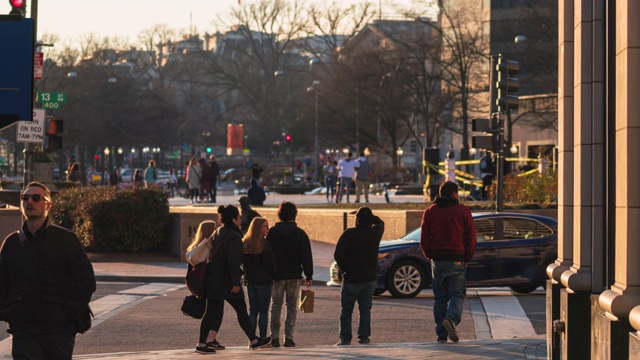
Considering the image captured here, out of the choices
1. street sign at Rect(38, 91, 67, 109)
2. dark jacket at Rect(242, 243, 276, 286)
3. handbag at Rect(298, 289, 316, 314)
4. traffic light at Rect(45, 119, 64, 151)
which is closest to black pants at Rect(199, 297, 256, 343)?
dark jacket at Rect(242, 243, 276, 286)

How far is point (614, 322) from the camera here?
8531mm

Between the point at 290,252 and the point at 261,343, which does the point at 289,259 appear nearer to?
the point at 290,252

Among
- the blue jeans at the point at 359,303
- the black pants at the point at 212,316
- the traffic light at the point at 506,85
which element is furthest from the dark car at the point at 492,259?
the black pants at the point at 212,316

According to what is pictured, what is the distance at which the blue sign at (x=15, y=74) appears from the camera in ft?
46.0

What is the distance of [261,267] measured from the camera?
14.5 metres

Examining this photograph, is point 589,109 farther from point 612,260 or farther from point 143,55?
point 143,55

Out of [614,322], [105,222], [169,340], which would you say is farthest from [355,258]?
[105,222]

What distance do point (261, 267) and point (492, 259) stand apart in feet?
23.6

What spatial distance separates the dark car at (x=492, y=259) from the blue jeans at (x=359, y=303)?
590 cm

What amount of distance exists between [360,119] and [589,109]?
67833mm

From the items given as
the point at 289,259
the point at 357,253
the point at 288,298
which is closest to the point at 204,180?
the point at 288,298

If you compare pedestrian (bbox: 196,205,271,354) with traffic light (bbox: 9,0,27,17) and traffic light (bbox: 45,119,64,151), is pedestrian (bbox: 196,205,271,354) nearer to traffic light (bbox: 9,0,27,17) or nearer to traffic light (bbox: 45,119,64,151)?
traffic light (bbox: 9,0,27,17)

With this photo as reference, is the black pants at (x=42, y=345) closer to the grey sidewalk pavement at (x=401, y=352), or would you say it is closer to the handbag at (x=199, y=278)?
the grey sidewalk pavement at (x=401, y=352)

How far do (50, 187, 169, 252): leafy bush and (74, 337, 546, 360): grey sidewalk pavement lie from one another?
51.4 feet
